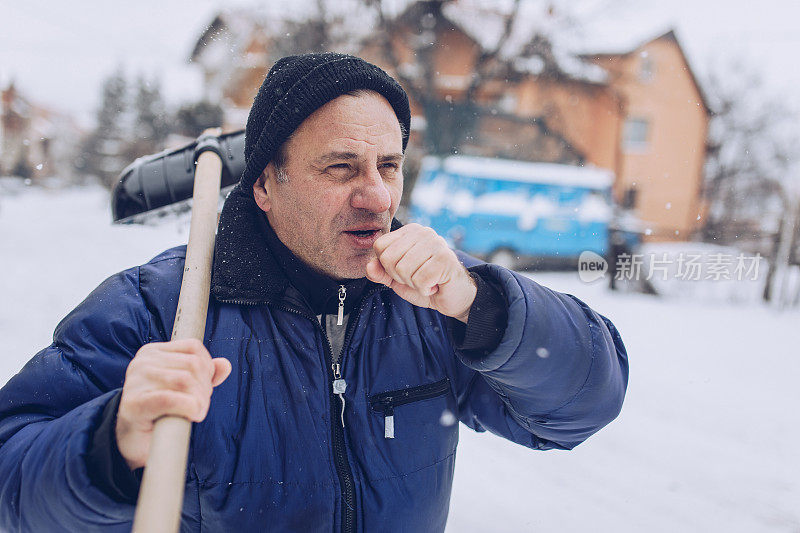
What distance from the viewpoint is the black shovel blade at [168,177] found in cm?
170

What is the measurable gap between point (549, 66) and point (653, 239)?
13.7 ft

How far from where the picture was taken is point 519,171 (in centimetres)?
1034

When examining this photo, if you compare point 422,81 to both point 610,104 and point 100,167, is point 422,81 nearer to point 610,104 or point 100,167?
point 610,104

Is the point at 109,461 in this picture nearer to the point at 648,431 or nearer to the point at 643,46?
the point at 648,431

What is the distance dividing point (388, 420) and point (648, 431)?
3.50 m

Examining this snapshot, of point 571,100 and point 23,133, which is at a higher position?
point 571,100

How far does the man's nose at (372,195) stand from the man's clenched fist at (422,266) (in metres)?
0.20

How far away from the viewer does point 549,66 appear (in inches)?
426

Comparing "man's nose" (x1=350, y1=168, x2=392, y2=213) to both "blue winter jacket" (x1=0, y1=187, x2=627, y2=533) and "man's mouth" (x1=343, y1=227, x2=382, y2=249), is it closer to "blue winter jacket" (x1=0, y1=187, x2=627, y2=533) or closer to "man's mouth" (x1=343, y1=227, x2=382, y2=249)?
"man's mouth" (x1=343, y1=227, x2=382, y2=249)

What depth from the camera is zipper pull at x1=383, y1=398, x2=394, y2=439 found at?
49.6 inches

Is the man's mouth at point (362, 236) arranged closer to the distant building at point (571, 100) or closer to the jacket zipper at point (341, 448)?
the jacket zipper at point (341, 448)

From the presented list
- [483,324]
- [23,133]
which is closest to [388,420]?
[483,324]

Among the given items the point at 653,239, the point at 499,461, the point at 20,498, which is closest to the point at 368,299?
the point at 20,498

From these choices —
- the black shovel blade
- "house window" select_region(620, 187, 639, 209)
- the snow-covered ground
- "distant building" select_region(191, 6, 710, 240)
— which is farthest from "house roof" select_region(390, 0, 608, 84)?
the black shovel blade
